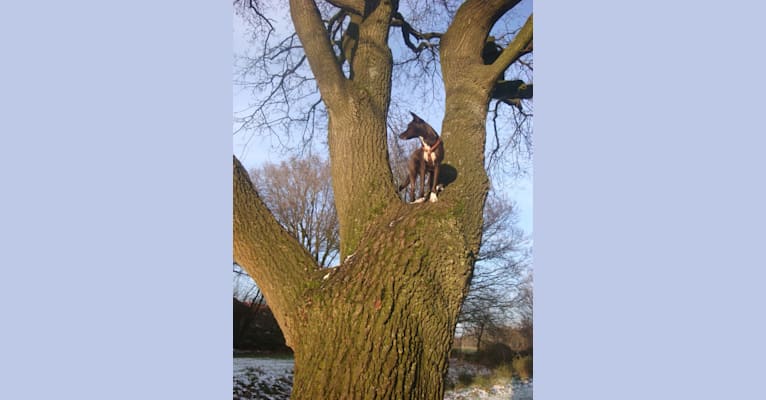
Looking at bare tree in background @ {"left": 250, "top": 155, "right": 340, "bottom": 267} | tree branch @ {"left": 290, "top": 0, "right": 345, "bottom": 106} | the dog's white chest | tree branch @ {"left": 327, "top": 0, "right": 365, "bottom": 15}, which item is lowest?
bare tree in background @ {"left": 250, "top": 155, "right": 340, "bottom": 267}

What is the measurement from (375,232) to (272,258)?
Result: 485mm

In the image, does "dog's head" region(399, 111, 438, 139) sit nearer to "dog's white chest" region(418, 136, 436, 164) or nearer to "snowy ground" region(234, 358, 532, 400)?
"dog's white chest" region(418, 136, 436, 164)

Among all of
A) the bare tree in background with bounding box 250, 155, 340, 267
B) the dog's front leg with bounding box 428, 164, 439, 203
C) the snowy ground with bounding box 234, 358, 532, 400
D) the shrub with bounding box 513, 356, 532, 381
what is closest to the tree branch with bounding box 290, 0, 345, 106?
the bare tree in background with bounding box 250, 155, 340, 267

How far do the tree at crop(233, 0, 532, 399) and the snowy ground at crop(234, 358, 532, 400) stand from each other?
0.87ft

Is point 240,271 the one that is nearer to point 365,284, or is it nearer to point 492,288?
point 365,284

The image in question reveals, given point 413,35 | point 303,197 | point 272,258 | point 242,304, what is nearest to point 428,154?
point 303,197

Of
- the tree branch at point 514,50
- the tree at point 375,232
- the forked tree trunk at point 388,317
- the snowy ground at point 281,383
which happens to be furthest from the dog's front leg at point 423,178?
the snowy ground at point 281,383

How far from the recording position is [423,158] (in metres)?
2.66

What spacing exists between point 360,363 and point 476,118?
1467mm

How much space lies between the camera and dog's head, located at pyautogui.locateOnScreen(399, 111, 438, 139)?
273 cm

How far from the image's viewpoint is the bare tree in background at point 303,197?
106 inches

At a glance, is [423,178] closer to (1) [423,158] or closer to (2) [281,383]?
(1) [423,158]

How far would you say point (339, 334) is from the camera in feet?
6.90

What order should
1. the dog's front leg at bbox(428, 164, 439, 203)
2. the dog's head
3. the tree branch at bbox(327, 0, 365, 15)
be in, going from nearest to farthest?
the dog's front leg at bbox(428, 164, 439, 203) → the dog's head → the tree branch at bbox(327, 0, 365, 15)
